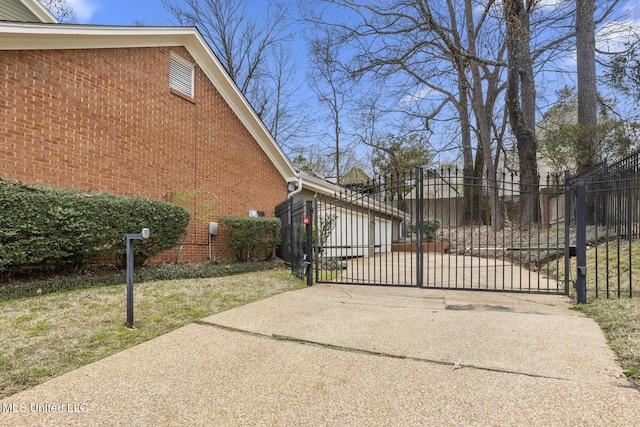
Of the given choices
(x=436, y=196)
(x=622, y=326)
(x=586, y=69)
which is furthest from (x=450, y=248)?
(x=586, y=69)

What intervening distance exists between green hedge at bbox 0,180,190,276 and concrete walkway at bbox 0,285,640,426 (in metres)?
2.78

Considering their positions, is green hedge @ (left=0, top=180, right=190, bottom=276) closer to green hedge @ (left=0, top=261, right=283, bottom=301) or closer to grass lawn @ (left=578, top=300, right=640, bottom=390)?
green hedge @ (left=0, top=261, right=283, bottom=301)

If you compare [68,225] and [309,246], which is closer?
[68,225]

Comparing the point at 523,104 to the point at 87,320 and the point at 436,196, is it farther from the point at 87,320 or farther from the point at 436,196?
the point at 87,320

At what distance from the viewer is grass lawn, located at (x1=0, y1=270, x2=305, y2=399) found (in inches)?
107

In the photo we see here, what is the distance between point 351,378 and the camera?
257cm

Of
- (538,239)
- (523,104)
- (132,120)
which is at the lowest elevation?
(538,239)

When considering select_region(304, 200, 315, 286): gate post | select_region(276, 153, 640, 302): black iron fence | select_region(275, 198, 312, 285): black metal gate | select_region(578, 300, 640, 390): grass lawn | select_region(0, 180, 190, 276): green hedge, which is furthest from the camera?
select_region(275, 198, 312, 285): black metal gate

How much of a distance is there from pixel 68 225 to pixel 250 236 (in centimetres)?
414

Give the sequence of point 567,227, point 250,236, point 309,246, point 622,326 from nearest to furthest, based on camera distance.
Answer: point 622,326, point 567,227, point 309,246, point 250,236

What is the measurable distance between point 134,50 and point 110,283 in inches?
196

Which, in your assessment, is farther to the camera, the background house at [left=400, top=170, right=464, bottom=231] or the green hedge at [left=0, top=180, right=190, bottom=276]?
the background house at [left=400, top=170, right=464, bottom=231]

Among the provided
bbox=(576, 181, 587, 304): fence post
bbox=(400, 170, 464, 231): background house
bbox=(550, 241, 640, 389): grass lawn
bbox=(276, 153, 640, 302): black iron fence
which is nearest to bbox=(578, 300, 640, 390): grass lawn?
bbox=(550, 241, 640, 389): grass lawn

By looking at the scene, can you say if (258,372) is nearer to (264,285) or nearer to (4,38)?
(264,285)
